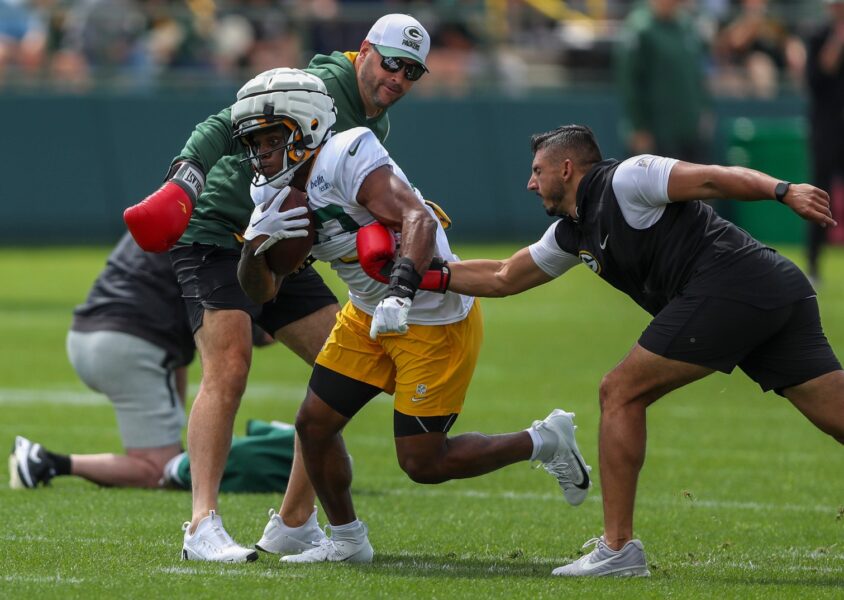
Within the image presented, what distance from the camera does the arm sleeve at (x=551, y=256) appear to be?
6.52 metres

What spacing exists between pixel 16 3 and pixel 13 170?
2.53m

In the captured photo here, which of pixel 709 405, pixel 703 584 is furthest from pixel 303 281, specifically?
pixel 709 405

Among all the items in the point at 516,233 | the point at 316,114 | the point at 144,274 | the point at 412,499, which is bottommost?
the point at 516,233

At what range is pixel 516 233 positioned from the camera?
23.2 m

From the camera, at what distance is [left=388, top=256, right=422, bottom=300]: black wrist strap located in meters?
5.89

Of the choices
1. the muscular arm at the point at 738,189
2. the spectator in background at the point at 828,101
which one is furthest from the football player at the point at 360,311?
the spectator in background at the point at 828,101

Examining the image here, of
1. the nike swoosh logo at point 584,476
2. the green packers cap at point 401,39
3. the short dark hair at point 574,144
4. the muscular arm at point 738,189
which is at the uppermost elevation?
the green packers cap at point 401,39

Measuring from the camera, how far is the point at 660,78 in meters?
18.3

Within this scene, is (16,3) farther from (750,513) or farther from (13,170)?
(750,513)

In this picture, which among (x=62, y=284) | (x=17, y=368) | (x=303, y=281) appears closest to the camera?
(x=303, y=281)

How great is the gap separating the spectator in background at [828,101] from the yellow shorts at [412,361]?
11.1 m

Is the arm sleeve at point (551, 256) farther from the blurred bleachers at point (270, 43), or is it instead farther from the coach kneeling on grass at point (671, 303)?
the blurred bleachers at point (270, 43)

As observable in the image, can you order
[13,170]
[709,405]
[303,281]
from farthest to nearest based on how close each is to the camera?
1. [13,170]
2. [709,405]
3. [303,281]

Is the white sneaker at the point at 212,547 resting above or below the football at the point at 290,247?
below
